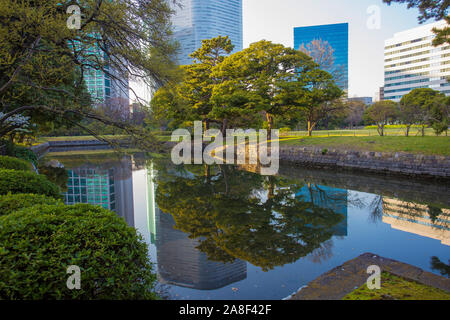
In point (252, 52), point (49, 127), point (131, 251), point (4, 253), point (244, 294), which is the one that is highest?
point (252, 52)

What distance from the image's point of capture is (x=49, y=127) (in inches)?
604

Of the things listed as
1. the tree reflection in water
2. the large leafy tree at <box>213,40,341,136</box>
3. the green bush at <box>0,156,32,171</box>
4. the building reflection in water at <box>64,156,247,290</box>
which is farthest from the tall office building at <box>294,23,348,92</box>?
the green bush at <box>0,156,32,171</box>

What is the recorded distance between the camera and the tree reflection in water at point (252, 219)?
176 inches

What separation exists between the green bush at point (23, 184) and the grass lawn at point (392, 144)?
1283cm

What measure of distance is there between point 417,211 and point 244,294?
223 inches

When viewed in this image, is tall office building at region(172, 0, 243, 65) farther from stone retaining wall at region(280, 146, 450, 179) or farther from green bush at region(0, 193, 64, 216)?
green bush at region(0, 193, 64, 216)

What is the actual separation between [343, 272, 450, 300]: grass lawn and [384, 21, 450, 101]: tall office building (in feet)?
238

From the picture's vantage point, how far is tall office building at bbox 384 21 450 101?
60000 millimetres

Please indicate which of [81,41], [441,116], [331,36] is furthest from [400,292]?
[331,36]

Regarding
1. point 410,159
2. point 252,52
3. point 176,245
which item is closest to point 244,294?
point 176,245

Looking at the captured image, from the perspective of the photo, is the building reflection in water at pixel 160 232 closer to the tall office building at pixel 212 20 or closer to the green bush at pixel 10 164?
the green bush at pixel 10 164

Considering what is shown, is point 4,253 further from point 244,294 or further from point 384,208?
point 384,208

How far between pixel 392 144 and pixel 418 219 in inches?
317

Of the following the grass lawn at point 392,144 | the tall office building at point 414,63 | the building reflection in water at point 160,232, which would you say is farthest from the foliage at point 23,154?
the tall office building at point 414,63
